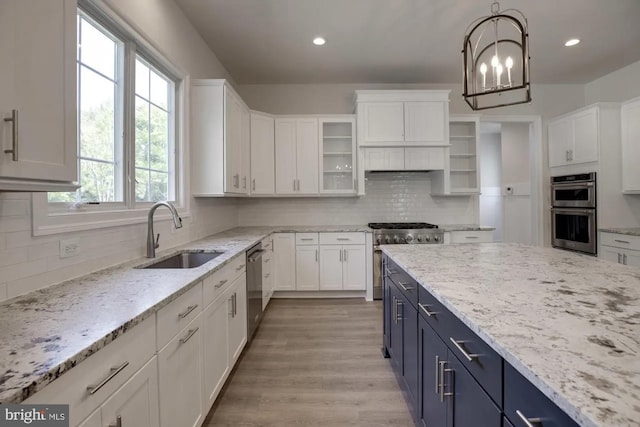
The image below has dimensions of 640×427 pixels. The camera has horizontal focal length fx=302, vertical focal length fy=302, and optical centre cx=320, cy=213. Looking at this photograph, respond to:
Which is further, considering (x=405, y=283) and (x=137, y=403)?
(x=405, y=283)

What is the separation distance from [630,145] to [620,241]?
1.19 meters

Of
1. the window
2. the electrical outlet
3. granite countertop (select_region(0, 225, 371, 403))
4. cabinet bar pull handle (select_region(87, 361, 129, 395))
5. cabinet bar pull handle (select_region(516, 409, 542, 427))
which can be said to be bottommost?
cabinet bar pull handle (select_region(516, 409, 542, 427))

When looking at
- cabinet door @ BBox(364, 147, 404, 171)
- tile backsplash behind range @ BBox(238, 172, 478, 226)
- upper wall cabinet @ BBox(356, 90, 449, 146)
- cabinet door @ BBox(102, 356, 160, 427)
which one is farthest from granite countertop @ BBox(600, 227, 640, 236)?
cabinet door @ BBox(102, 356, 160, 427)

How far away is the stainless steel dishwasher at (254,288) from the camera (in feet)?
8.67

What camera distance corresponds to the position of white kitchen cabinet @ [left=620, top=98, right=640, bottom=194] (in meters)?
3.54

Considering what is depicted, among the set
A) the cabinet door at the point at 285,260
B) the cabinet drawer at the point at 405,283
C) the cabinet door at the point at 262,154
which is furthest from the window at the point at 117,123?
the cabinet drawer at the point at 405,283

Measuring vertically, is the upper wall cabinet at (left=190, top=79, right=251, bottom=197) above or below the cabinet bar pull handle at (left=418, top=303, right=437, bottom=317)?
above

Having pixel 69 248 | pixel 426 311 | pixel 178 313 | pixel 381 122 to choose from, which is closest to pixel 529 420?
pixel 426 311

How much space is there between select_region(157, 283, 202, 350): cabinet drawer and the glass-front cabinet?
2.91 m

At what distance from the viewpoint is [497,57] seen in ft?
5.61

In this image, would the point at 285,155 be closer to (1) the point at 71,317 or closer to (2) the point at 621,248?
(1) the point at 71,317

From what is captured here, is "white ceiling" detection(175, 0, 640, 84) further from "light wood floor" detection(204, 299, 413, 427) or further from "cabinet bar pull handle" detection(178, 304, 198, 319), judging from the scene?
"light wood floor" detection(204, 299, 413, 427)

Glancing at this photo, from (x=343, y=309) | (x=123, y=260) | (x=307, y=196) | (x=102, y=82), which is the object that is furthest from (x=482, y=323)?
(x=307, y=196)

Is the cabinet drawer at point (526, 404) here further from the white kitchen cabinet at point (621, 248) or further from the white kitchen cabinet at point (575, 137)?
the white kitchen cabinet at point (575, 137)
